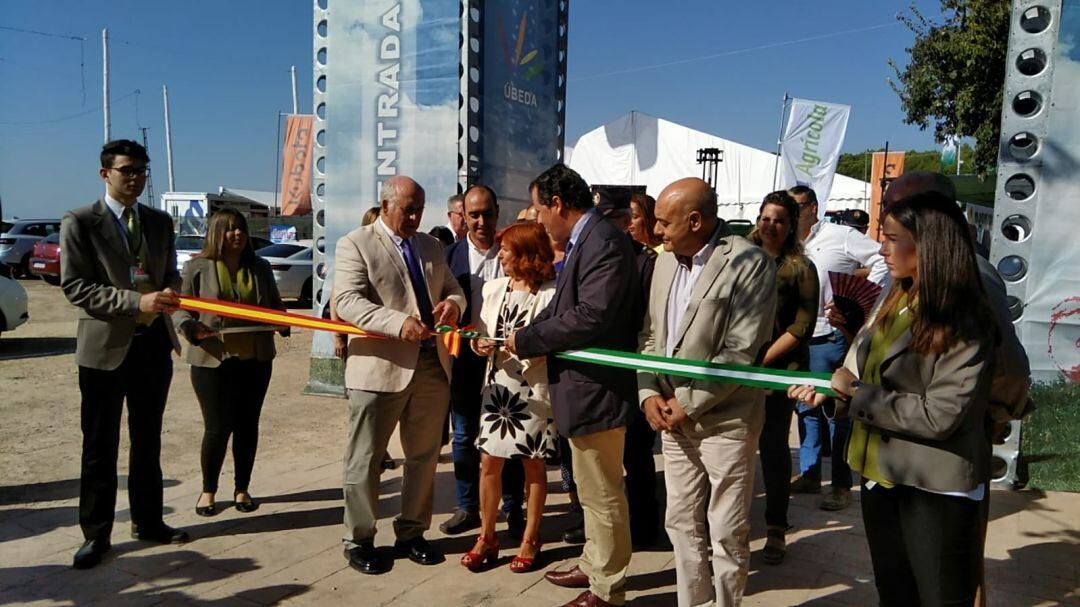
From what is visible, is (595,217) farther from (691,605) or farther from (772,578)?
(772,578)

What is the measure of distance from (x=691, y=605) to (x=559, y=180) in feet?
6.47

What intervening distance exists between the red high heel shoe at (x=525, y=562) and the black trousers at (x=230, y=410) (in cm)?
203

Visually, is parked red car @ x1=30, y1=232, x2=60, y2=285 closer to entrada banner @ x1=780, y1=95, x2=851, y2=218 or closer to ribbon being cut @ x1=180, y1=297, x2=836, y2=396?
entrada banner @ x1=780, y1=95, x2=851, y2=218

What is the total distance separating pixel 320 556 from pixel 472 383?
4.42 feet

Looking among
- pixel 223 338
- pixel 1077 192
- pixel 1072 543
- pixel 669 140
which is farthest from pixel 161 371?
pixel 669 140

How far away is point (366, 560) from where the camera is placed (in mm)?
3850

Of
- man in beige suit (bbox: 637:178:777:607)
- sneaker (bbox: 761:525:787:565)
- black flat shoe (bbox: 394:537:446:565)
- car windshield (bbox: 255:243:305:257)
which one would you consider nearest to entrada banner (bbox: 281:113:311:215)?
car windshield (bbox: 255:243:305:257)

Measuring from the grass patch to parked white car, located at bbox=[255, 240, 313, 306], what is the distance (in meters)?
14.5

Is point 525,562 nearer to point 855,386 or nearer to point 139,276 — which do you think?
point 855,386

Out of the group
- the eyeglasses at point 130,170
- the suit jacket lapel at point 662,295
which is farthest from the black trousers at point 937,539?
the eyeglasses at point 130,170

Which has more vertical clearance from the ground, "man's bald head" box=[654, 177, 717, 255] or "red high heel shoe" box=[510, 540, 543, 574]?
"man's bald head" box=[654, 177, 717, 255]

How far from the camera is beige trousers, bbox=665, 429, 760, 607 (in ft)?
9.43

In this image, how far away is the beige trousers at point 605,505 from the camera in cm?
329

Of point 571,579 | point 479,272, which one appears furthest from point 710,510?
point 479,272
